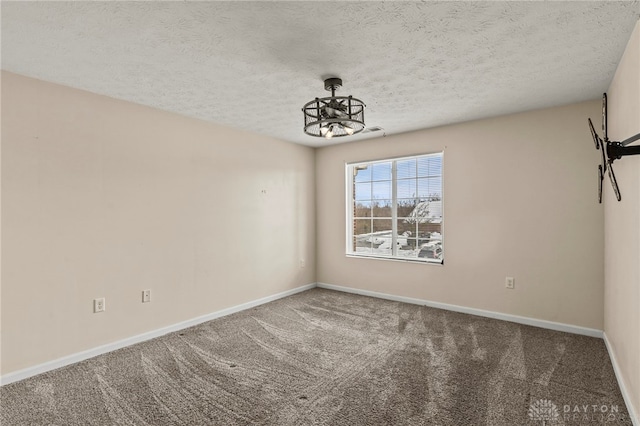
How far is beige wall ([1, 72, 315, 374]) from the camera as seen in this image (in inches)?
100

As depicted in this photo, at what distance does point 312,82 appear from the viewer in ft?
8.87

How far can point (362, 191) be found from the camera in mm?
5160

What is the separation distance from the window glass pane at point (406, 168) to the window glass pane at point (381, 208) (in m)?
0.44

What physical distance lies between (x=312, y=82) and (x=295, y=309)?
9.25 feet

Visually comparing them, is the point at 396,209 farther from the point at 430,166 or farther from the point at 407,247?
the point at 430,166

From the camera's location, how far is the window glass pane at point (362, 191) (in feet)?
16.7

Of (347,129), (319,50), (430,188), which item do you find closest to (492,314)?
(430,188)

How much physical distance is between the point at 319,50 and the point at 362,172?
122 inches

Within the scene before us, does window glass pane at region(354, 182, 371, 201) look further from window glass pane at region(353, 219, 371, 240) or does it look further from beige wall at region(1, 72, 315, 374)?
beige wall at region(1, 72, 315, 374)

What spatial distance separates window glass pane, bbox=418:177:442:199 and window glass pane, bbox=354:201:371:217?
86 cm

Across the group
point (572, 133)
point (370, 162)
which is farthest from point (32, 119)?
point (572, 133)

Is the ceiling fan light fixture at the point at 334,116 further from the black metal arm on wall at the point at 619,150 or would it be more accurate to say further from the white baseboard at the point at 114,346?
the white baseboard at the point at 114,346

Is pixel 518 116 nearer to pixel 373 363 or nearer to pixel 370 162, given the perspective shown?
pixel 370 162

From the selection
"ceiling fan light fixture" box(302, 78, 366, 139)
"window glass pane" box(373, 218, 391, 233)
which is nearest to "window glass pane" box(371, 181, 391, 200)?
"window glass pane" box(373, 218, 391, 233)
